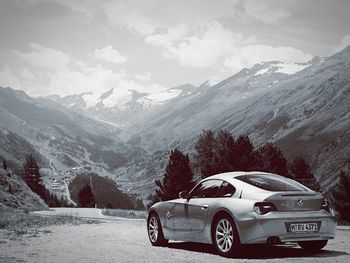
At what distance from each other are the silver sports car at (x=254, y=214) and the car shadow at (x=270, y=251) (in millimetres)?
274

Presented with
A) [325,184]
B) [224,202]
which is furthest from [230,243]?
[325,184]

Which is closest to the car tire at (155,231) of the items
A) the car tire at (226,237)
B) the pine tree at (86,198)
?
the car tire at (226,237)

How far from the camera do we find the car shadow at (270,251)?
9664 mm

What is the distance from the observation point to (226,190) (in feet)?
33.7

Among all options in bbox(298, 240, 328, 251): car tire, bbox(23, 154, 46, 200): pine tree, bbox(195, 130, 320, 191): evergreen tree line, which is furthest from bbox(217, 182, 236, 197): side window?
bbox(23, 154, 46, 200): pine tree

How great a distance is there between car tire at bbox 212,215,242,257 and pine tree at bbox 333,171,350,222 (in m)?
27.6

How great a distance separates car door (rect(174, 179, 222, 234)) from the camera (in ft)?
34.7

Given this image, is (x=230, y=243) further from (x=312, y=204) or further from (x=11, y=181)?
(x=11, y=181)

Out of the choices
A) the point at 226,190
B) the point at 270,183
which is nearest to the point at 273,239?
the point at 270,183

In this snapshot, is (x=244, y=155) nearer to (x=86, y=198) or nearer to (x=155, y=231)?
(x=155, y=231)

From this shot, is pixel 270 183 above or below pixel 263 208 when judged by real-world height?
above

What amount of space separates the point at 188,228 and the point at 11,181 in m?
43.7

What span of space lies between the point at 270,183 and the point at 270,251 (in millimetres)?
1498

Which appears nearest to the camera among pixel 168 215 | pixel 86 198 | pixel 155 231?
pixel 168 215
